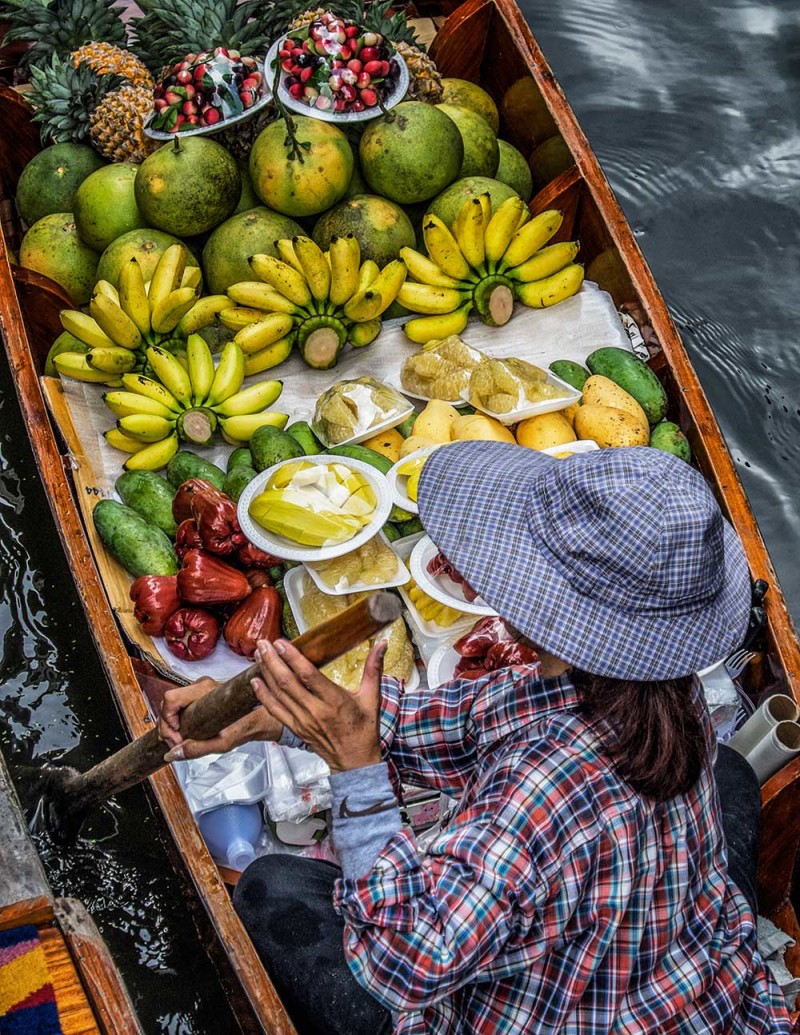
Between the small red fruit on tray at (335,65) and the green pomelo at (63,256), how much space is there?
0.97 m

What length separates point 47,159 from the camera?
148 inches

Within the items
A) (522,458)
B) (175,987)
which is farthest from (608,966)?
(175,987)

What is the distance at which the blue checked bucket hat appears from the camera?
1.49 meters

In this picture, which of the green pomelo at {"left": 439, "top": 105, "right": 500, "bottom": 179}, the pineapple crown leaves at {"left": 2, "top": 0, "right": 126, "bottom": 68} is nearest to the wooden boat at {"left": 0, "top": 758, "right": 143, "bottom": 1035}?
the green pomelo at {"left": 439, "top": 105, "right": 500, "bottom": 179}

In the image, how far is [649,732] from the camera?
152cm

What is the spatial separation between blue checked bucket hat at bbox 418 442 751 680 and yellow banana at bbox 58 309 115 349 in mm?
1961

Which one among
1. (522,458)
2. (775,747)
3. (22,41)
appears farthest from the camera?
(22,41)

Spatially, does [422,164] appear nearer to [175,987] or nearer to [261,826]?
[261,826]

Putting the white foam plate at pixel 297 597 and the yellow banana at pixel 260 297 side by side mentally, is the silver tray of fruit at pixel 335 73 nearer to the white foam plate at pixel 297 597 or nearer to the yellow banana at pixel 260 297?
the yellow banana at pixel 260 297

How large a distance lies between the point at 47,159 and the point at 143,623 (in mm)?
2074

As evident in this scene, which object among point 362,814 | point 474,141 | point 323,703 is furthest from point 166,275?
point 362,814

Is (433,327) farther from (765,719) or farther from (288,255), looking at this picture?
(765,719)

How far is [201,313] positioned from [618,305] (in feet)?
4.87

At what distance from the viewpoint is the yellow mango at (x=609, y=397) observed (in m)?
3.13
